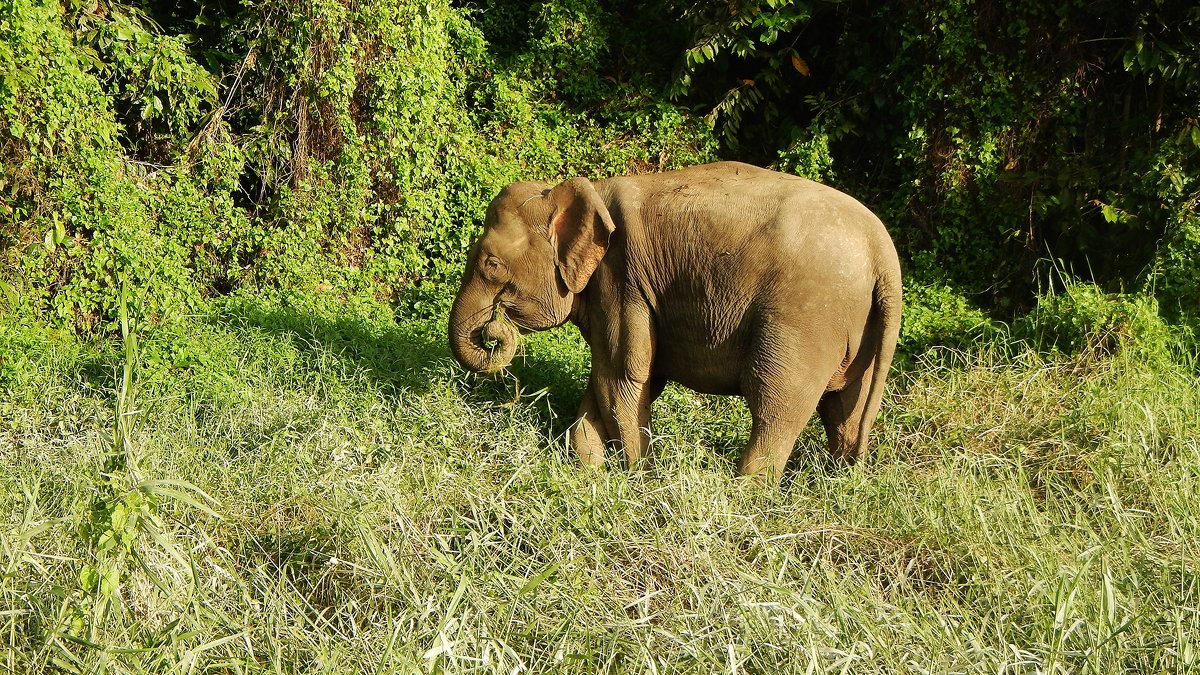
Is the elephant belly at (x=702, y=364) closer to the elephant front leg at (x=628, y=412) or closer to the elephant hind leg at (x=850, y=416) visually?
the elephant front leg at (x=628, y=412)

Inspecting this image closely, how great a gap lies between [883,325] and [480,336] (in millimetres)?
1753

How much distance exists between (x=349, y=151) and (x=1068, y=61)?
4813 mm

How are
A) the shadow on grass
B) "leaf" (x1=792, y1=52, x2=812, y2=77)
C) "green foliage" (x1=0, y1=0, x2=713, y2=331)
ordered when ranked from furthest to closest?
1. "leaf" (x1=792, y1=52, x2=812, y2=77)
2. "green foliage" (x1=0, y1=0, x2=713, y2=331)
3. the shadow on grass

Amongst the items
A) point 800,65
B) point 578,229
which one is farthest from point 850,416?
point 800,65

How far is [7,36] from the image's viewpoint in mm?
6984

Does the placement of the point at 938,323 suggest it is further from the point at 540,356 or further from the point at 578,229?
the point at 578,229

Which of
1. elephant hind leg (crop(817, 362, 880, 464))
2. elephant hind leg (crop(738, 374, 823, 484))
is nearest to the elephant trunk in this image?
elephant hind leg (crop(738, 374, 823, 484))

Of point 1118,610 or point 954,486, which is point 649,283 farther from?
point 1118,610

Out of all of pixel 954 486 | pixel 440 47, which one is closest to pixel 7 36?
pixel 440 47

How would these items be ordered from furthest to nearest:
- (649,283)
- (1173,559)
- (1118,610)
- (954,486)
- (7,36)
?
(7,36) < (649,283) < (954,486) < (1173,559) < (1118,610)

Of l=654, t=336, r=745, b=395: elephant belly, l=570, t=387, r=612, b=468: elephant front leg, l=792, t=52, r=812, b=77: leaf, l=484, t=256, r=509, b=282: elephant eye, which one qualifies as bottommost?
l=570, t=387, r=612, b=468: elephant front leg

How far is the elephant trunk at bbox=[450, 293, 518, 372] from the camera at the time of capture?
18.3 ft

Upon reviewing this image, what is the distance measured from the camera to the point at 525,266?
546 cm

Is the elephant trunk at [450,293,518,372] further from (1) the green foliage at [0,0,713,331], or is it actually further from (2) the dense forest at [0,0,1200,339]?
(2) the dense forest at [0,0,1200,339]
